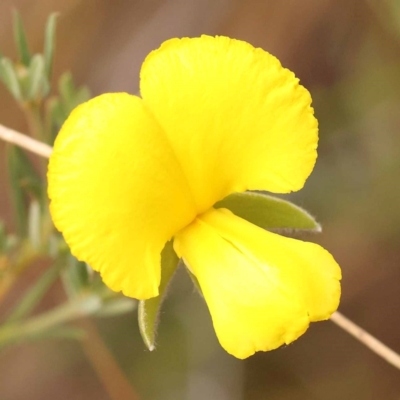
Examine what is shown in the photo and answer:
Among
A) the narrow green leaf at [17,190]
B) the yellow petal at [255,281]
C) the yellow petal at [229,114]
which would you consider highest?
the yellow petal at [229,114]

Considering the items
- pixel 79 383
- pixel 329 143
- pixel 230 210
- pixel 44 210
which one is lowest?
pixel 79 383

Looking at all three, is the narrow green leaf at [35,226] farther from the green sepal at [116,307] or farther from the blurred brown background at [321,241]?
the blurred brown background at [321,241]

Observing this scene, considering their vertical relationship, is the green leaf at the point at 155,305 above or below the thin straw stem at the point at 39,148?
above

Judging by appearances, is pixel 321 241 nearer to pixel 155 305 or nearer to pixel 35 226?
pixel 35 226

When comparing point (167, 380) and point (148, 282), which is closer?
point (148, 282)

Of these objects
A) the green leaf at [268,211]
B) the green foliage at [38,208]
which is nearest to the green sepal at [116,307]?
the green foliage at [38,208]

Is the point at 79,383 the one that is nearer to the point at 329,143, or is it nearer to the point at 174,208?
the point at 329,143

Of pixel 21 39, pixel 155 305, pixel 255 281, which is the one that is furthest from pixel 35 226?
pixel 255 281

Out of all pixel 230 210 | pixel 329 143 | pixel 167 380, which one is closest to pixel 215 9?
pixel 329 143
